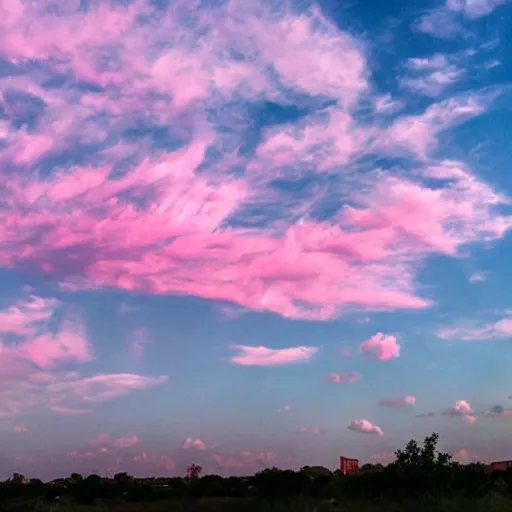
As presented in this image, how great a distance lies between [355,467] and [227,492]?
105 feet

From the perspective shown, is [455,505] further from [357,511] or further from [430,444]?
[430,444]

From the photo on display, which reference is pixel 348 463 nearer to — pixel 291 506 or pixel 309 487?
pixel 309 487

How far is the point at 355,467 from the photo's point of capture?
6259 centimetres

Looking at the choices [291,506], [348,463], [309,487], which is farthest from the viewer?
[348,463]

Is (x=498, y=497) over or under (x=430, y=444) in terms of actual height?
under

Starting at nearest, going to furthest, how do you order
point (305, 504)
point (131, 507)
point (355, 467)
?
1. point (305, 504)
2. point (131, 507)
3. point (355, 467)

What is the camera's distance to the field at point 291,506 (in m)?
23.2

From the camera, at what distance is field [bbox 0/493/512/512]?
23234mm

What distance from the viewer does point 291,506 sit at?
23.4 meters

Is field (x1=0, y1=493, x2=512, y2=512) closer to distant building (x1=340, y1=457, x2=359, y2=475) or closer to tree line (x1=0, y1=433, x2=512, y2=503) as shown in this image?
tree line (x1=0, y1=433, x2=512, y2=503)

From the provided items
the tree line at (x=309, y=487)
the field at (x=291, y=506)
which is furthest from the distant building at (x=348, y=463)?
the field at (x=291, y=506)

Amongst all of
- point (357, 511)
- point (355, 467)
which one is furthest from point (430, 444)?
point (357, 511)

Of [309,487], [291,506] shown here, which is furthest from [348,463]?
[291,506]

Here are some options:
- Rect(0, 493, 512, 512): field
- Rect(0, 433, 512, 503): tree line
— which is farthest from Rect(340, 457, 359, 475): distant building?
Rect(0, 493, 512, 512): field
